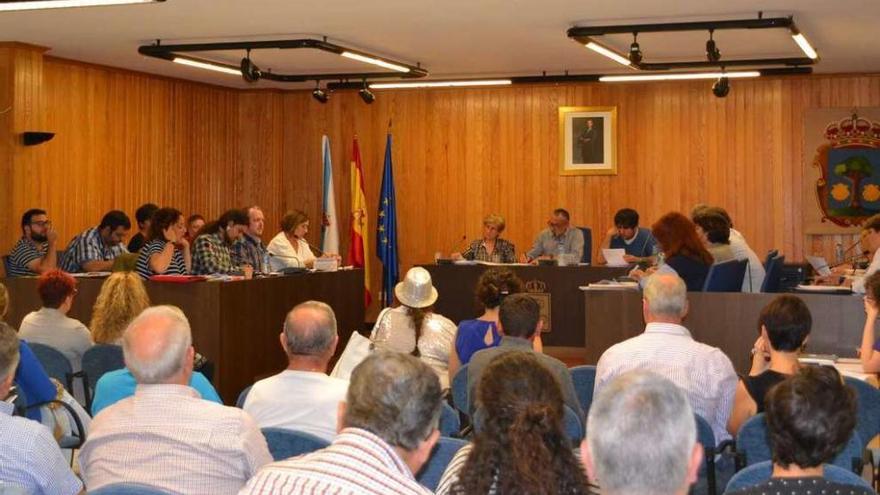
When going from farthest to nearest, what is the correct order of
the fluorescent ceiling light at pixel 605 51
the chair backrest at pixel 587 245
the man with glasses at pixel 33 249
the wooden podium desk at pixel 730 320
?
1. the chair backrest at pixel 587 245
2. the fluorescent ceiling light at pixel 605 51
3. the man with glasses at pixel 33 249
4. the wooden podium desk at pixel 730 320

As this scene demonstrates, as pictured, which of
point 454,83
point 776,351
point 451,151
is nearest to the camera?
point 776,351

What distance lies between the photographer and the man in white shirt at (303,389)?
4.21 m

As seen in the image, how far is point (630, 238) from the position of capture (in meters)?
12.4

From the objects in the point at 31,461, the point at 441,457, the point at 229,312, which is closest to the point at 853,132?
the point at 229,312

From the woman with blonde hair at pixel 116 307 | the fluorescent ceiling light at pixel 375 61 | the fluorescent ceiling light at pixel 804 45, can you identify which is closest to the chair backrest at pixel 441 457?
the woman with blonde hair at pixel 116 307

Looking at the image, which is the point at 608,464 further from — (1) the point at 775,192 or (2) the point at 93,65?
(1) the point at 775,192

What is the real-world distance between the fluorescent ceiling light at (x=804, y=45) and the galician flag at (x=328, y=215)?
6064 mm

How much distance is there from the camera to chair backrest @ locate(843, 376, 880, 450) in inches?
189

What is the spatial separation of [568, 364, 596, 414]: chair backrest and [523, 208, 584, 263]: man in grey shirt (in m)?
7.22

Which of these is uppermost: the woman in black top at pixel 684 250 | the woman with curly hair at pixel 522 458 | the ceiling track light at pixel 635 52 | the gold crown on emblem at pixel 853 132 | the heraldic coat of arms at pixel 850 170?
the ceiling track light at pixel 635 52

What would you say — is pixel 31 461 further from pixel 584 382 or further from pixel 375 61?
pixel 375 61

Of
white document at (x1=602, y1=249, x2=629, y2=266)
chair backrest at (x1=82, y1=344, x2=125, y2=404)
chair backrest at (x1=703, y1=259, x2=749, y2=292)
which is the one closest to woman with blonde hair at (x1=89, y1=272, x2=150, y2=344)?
chair backrest at (x1=82, y1=344, x2=125, y2=404)

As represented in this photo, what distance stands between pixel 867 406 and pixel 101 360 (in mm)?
4000

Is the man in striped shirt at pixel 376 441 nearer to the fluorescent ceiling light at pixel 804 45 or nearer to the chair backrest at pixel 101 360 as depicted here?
the chair backrest at pixel 101 360
